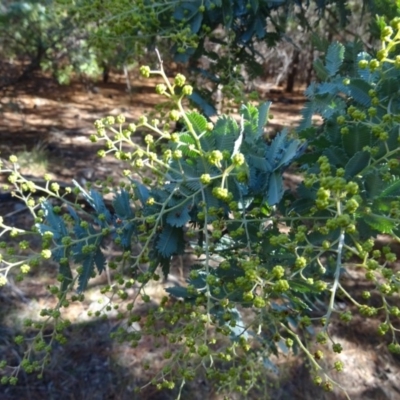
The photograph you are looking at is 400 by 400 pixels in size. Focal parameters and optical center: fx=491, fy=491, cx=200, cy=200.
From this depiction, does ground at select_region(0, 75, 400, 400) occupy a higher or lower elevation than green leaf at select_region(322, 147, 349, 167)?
lower

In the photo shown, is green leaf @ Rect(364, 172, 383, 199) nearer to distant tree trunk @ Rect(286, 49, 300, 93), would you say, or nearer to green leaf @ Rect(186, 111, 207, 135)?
green leaf @ Rect(186, 111, 207, 135)

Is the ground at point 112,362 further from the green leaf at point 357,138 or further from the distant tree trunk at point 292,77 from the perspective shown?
the distant tree trunk at point 292,77

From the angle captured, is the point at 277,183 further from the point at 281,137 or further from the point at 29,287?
the point at 29,287

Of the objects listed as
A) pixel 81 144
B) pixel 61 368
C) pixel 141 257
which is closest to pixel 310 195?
pixel 141 257

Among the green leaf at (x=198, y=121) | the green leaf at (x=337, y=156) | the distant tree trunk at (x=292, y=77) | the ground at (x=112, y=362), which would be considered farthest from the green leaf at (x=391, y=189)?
the distant tree trunk at (x=292, y=77)

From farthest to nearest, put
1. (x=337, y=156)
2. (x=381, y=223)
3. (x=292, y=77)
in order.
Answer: (x=292, y=77) → (x=337, y=156) → (x=381, y=223)

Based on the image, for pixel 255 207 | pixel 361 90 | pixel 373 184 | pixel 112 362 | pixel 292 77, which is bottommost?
pixel 112 362

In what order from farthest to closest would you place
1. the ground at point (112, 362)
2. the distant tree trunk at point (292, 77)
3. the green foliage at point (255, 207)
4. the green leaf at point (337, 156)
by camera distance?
the distant tree trunk at point (292, 77) < the ground at point (112, 362) < the green leaf at point (337, 156) < the green foliage at point (255, 207)

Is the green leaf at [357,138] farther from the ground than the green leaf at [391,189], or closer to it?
farther from the ground

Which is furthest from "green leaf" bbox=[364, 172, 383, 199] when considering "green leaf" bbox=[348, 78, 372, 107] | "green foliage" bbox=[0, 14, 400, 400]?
"green leaf" bbox=[348, 78, 372, 107]

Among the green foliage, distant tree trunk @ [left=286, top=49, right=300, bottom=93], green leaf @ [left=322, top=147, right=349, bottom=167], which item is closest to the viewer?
the green foliage

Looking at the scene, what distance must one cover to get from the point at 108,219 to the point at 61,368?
6.61 feet

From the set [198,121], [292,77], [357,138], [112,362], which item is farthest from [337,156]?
[292,77]

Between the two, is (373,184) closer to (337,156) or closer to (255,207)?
(337,156)
